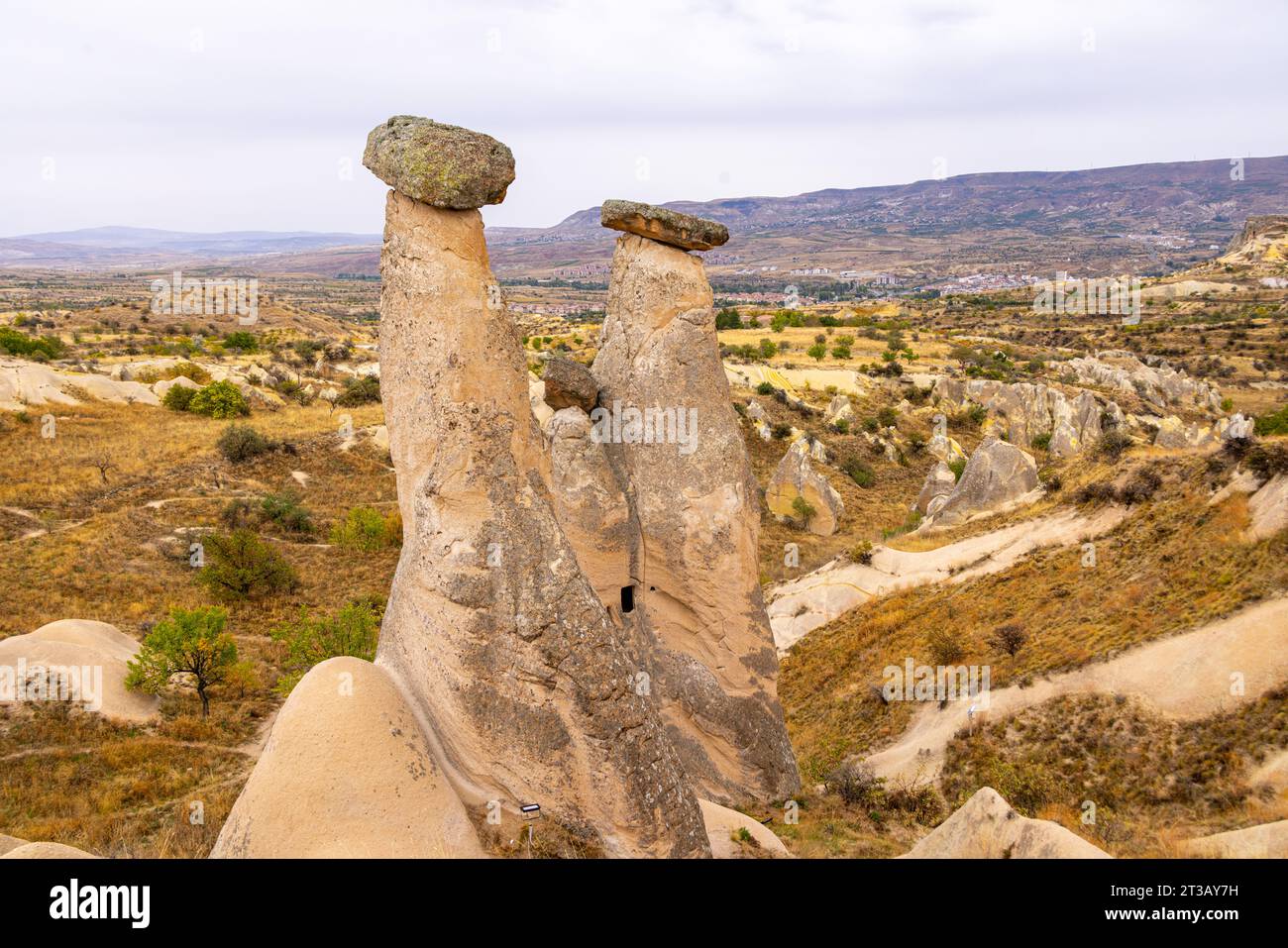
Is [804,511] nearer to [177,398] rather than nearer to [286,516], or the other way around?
[286,516]

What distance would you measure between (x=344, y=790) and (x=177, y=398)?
99.1 feet

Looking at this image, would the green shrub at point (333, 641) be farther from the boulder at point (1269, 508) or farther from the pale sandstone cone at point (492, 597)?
the boulder at point (1269, 508)

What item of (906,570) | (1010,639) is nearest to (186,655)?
(1010,639)

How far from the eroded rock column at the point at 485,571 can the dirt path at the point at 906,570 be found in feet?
37.0

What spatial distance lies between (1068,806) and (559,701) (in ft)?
21.4

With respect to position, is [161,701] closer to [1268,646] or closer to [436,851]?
[436,851]

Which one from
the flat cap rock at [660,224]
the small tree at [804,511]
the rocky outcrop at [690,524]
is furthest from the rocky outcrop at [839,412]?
the flat cap rock at [660,224]

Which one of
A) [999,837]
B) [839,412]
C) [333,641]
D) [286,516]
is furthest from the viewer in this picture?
[839,412]

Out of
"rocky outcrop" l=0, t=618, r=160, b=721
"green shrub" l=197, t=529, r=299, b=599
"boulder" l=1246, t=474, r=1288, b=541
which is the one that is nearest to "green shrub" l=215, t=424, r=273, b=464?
"green shrub" l=197, t=529, r=299, b=599

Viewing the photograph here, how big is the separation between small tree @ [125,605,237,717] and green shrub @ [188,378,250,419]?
20789mm

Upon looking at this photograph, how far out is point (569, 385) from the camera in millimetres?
9062

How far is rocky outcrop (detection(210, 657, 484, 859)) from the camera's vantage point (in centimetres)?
500
